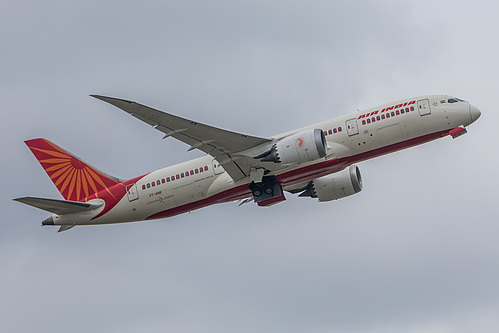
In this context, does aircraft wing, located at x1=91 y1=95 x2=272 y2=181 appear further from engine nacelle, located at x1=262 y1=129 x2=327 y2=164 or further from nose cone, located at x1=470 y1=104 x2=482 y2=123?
nose cone, located at x1=470 y1=104 x2=482 y2=123

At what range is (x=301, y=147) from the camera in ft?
169

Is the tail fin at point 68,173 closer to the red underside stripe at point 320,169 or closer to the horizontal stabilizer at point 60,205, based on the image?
the horizontal stabilizer at point 60,205

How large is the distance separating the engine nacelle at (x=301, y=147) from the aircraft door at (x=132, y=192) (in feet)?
37.0

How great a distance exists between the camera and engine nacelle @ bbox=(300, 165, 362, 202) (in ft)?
203

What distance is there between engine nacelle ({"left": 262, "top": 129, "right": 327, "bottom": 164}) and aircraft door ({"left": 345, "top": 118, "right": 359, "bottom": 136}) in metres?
2.13

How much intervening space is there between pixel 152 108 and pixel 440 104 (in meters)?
19.3

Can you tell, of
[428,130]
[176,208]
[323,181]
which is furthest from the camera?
[323,181]

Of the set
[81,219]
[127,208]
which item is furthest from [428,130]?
[81,219]

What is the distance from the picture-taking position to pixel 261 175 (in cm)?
5444

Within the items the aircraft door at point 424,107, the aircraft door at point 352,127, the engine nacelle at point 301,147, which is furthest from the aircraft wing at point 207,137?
the aircraft door at point 424,107

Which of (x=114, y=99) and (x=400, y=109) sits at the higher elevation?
(x=114, y=99)

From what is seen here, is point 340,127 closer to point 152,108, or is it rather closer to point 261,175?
point 261,175

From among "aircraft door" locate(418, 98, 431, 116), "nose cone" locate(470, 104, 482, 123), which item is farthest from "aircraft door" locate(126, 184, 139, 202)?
"nose cone" locate(470, 104, 482, 123)

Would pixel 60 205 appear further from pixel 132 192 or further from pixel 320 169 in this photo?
pixel 320 169
